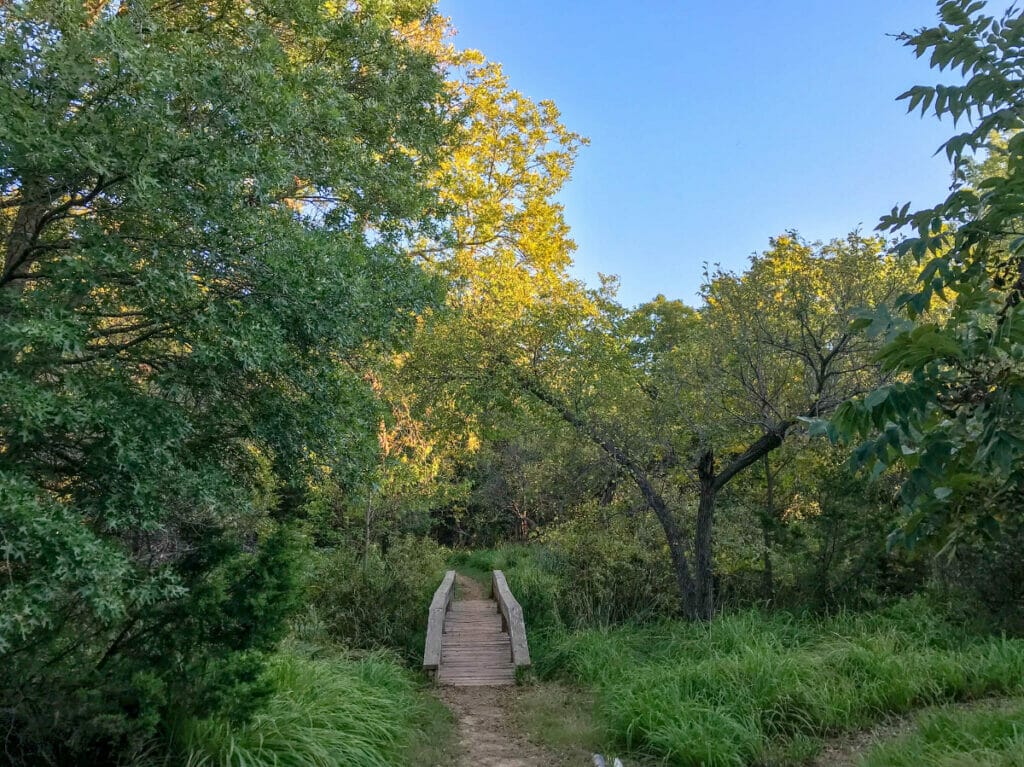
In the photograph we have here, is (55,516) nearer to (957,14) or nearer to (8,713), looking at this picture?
(8,713)

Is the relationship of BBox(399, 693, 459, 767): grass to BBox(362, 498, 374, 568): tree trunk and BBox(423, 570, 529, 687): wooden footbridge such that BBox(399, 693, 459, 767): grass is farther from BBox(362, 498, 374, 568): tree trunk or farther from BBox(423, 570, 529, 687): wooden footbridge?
BBox(362, 498, 374, 568): tree trunk

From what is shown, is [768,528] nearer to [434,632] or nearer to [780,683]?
[780,683]

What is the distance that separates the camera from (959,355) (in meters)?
1.82

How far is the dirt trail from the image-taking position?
5918 mm

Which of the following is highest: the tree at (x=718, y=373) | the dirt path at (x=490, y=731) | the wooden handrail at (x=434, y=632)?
the tree at (x=718, y=373)

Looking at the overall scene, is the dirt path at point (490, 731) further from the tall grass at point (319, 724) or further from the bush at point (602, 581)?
the bush at point (602, 581)

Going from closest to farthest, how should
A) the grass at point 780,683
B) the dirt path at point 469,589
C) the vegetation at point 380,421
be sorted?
the vegetation at point 380,421, the grass at point 780,683, the dirt path at point 469,589

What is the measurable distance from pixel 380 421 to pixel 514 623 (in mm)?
4045

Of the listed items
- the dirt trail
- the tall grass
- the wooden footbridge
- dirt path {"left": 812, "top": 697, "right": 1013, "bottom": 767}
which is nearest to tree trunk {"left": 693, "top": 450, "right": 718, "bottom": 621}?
the wooden footbridge

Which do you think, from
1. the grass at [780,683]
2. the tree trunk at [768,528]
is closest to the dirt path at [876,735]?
the grass at [780,683]

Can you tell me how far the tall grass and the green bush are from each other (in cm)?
197

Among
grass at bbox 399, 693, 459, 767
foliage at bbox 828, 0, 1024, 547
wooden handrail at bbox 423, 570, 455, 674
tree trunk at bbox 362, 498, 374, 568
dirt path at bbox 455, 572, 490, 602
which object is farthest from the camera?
dirt path at bbox 455, 572, 490, 602

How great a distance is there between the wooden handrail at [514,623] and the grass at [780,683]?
0.81 metres

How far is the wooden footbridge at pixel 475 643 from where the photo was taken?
27.2ft
